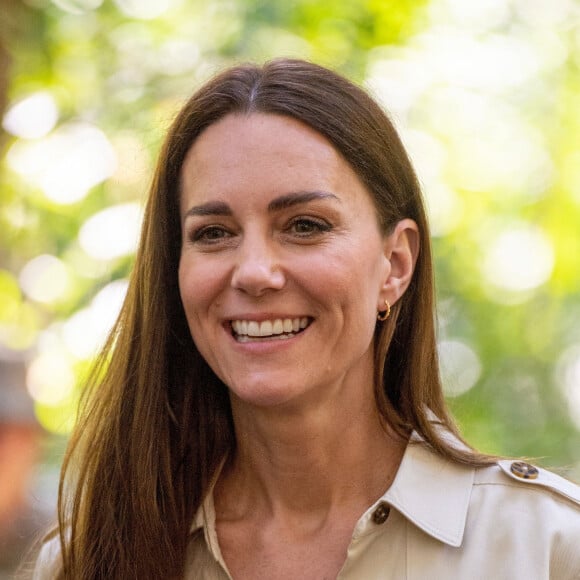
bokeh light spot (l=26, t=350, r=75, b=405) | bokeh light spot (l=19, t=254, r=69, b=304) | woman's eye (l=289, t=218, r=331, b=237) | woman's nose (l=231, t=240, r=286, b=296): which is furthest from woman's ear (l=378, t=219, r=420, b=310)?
bokeh light spot (l=26, t=350, r=75, b=405)

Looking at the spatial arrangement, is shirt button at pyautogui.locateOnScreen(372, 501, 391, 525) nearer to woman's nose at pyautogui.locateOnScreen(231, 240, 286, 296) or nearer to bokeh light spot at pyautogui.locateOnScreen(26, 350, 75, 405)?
woman's nose at pyautogui.locateOnScreen(231, 240, 286, 296)

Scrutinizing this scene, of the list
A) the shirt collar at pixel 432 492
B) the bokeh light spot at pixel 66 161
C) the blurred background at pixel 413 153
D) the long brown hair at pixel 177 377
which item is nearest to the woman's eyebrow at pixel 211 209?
the long brown hair at pixel 177 377

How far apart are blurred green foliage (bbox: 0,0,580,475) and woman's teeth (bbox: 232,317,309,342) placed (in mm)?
3599

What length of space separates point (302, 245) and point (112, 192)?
4249mm

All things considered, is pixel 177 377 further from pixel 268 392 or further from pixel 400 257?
pixel 400 257

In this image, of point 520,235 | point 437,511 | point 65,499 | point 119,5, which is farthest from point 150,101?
point 437,511

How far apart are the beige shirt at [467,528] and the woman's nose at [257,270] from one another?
1.99ft

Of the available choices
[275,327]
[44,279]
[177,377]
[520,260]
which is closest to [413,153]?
[520,260]

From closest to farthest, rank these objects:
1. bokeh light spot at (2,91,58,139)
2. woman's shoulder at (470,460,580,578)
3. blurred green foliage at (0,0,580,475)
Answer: woman's shoulder at (470,460,580,578)
blurred green foliage at (0,0,580,475)
bokeh light spot at (2,91,58,139)

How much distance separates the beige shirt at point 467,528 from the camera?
2.73m

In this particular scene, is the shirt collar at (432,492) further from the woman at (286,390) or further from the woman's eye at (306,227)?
the woman's eye at (306,227)

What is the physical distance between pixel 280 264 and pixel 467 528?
2.64ft

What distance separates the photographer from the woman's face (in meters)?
2.84

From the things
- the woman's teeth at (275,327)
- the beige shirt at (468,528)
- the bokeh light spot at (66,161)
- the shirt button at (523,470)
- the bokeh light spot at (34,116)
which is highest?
the bokeh light spot at (34,116)
